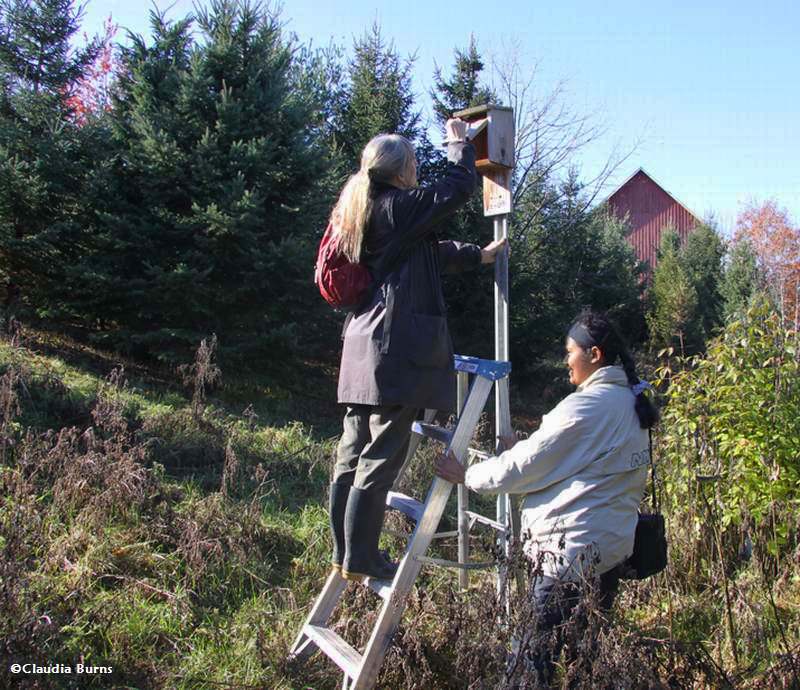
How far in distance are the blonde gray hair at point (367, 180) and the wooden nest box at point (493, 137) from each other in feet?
2.06

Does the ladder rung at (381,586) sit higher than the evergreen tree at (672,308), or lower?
lower

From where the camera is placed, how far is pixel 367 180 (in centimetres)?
263

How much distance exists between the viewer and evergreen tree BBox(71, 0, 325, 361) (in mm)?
7441

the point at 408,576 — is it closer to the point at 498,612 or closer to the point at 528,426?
the point at 498,612

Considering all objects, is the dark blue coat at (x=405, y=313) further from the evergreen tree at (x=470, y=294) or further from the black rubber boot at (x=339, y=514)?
the evergreen tree at (x=470, y=294)

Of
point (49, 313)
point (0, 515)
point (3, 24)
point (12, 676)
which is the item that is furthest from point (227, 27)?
point (12, 676)

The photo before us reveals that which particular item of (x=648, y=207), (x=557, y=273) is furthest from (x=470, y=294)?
(x=648, y=207)

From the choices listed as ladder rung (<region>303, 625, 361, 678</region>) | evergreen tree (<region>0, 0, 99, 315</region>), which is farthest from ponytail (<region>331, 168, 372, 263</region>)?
evergreen tree (<region>0, 0, 99, 315</region>)

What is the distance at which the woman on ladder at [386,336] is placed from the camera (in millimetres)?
2494

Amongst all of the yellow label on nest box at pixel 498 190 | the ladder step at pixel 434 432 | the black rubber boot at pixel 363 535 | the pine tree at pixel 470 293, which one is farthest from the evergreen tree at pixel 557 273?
the black rubber boot at pixel 363 535

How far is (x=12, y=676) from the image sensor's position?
245cm

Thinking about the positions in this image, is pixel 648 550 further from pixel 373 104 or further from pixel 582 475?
pixel 373 104

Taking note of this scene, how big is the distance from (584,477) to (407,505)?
2.50 feet

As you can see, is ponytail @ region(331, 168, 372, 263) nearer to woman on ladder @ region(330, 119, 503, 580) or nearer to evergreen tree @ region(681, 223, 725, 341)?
woman on ladder @ region(330, 119, 503, 580)
